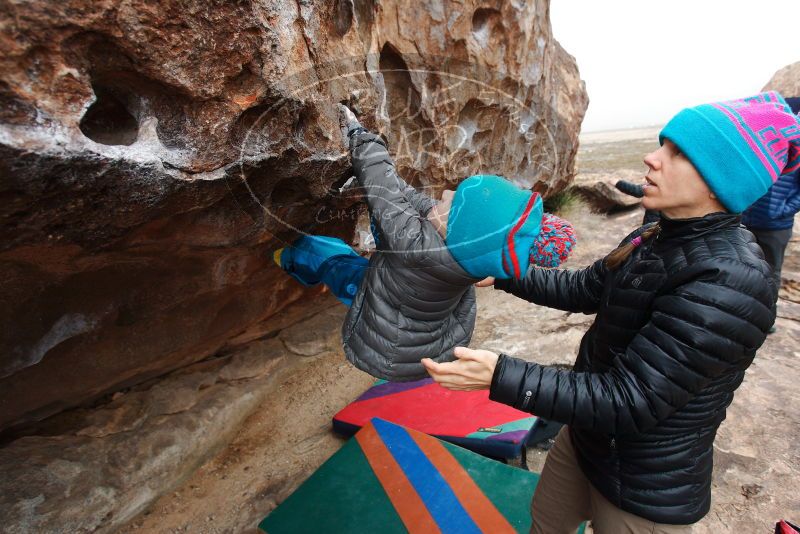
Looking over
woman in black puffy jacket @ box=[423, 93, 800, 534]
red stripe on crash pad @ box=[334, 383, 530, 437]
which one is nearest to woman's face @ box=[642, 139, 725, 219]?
woman in black puffy jacket @ box=[423, 93, 800, 534]

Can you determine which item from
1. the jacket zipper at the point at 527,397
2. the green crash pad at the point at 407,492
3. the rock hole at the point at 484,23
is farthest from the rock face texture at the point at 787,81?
the jacket zipper at the point at 527,397

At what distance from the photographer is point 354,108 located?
8.58 ft

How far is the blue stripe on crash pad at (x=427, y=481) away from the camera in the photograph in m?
2.72

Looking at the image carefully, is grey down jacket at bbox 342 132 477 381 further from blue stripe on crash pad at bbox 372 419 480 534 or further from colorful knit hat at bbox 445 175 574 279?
blue stripe on crash pad at bbox 372 419 480 534

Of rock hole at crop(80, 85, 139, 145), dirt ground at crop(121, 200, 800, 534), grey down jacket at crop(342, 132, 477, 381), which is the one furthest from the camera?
dirt ground at crop(121, 200, 800, 534)

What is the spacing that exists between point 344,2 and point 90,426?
10.8 feet

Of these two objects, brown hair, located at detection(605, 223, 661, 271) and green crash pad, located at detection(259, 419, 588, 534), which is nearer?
brown hair, located at detection(605, 223, 661, 271)

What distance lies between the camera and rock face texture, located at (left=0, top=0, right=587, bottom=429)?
4.96 ft

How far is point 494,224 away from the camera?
1638mm

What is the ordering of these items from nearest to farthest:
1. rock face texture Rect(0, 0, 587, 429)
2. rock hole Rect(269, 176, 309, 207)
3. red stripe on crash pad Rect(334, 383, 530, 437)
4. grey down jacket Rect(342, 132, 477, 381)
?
1. rock face texture Rect(0, 0, 587, 429)
2. grey down jacket Rect(342, 132, 477, 381)
3. rock hole Rect(269, 176, 309, 207)
4. red stripe on crash pad Rect(334, 383, 530, 437)

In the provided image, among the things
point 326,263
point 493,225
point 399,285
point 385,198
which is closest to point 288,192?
point 326,263

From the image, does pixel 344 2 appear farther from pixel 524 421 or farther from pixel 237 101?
pixel 524 421

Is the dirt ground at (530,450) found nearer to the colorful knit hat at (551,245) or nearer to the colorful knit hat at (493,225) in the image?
the colorful knit hat at (551,245)

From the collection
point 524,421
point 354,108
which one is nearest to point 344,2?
point 354,108
